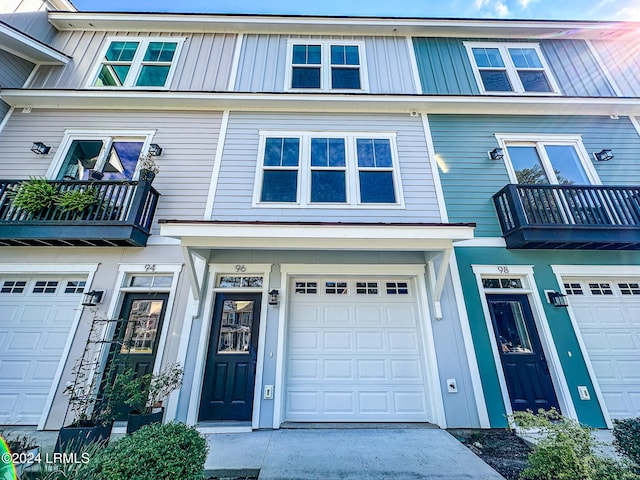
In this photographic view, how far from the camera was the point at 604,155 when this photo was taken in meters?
5.82

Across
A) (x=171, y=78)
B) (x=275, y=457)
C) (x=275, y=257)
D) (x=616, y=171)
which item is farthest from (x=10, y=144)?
(x=616, y=171)

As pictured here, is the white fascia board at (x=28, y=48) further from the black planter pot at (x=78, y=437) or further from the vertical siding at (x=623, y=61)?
the vertical siding at (x=623, y=61)

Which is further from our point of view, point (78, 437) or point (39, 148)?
point (39, 148)

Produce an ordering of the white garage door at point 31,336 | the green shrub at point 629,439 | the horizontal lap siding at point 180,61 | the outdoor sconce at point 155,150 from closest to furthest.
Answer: the green shrub at point 629,439 → the white garage door at point 31,336 → the outdoor sconce at point 155,150 → the horizontal lap siding at point 180,61

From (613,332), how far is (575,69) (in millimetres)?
6610

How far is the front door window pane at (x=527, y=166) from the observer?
589 cm

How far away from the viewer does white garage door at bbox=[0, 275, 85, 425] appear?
4.36 meters

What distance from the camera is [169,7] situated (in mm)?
7086

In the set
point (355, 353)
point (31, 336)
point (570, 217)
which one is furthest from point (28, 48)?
point (570, 217)

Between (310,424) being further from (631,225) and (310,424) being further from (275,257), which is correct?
(631,225)

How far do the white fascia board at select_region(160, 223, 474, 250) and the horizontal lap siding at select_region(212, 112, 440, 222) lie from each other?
112cm

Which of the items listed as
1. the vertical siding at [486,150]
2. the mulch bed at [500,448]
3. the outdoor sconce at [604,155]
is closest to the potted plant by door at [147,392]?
the mulch bed at [500,448]

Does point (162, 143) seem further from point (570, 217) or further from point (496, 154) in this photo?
point (570, 217)

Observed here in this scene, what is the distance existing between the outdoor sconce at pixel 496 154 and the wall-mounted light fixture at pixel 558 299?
2994 millimetres
